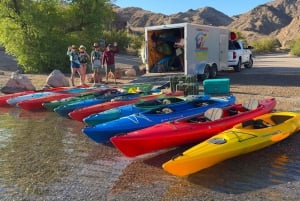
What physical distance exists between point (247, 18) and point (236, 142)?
3995 inches

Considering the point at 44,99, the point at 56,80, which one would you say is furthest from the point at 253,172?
the point at 56,80

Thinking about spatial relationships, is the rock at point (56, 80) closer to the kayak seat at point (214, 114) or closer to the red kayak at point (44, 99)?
the red kayak at point (44, 99)

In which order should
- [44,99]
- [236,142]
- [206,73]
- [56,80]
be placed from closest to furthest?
1. [236,142]
2. [44,99]
3. [56,80]
4. [206,73]

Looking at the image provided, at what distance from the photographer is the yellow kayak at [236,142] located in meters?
6.23

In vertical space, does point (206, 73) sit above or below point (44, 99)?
above

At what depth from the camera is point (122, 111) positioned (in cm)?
960

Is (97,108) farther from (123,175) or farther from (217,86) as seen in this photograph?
(217,86)

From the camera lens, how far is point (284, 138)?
26.5 ft

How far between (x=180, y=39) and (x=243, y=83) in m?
3.20

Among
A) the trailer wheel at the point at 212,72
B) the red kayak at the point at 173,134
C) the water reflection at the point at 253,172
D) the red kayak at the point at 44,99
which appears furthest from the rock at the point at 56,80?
the water reflection at the point at 253,172

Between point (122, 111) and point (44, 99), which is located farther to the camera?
point (44, 99)

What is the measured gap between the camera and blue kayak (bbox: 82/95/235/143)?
7973mm

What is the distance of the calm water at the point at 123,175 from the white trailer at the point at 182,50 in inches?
343

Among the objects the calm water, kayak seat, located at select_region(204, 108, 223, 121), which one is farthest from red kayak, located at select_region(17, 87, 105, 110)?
kayak seat, located at select_region(204, 108, 223, 121)
